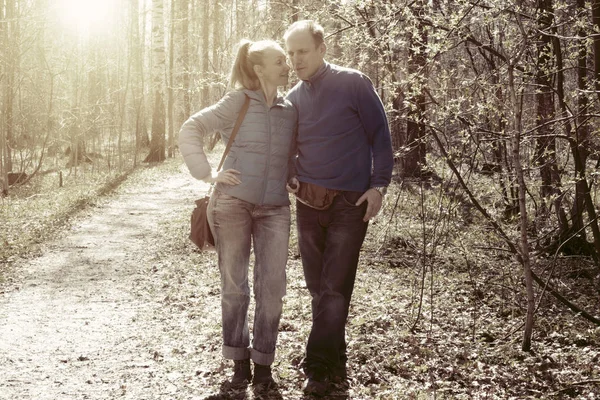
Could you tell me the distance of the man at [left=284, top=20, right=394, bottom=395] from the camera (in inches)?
156

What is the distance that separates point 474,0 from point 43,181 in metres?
21.2

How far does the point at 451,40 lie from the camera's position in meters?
5.27

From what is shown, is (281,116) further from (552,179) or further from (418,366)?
(552,179)

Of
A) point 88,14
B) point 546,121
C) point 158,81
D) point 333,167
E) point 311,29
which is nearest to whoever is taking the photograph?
point 311,29

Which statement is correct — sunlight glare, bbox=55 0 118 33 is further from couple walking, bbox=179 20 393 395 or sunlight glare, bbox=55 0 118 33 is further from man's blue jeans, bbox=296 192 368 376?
man's blue jeans, bbox=296 192 368 376

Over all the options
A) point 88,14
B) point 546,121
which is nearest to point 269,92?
point 546,121

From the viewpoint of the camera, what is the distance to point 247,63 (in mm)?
3959

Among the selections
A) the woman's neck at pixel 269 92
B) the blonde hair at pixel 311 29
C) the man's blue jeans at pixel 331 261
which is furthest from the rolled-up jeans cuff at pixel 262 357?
the blonde hair at pixel 311 29

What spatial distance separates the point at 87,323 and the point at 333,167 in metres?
3.47

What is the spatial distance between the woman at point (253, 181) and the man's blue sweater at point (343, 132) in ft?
0.50

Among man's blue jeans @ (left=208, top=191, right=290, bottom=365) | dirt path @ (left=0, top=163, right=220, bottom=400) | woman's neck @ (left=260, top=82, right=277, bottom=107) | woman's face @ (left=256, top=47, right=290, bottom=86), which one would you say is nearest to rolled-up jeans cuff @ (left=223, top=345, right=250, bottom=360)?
man's blue jeans @ (left=208, top=191, right=290, bottom=365)

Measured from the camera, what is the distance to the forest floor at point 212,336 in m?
4.45

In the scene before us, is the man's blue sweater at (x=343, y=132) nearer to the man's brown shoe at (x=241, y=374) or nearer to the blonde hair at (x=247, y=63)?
the blonde hair at (x=247, y=63)

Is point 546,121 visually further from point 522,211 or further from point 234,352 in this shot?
point 234,352
